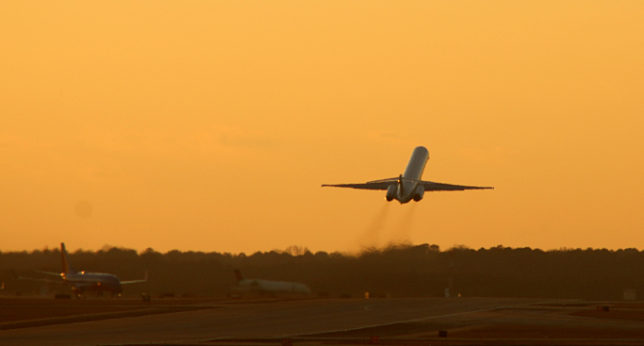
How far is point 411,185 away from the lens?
113 m

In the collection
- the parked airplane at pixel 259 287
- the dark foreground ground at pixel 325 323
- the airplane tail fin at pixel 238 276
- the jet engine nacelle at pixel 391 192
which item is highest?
the jet engine nacelle at pixel 391 192

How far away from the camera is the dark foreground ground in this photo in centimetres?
8181

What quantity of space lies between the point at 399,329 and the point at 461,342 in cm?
1390

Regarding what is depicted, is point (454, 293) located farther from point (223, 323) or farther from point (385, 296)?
point (223, 323)

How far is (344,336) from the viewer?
85250 millimetres

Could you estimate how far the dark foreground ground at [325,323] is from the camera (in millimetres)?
81812

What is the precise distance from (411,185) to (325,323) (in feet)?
65.2

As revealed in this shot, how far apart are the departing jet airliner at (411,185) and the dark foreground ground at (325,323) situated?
464 inches

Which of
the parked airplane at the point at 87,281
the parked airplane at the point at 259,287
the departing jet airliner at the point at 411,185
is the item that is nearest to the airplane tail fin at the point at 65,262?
the parked airplane at the point at 87,281

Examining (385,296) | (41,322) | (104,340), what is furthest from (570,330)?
(385,296)

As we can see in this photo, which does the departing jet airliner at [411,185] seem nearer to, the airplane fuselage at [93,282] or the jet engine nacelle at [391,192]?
the jet engine nacelle at [391,192]

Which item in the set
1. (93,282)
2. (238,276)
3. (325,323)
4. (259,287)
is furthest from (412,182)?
(93,282)

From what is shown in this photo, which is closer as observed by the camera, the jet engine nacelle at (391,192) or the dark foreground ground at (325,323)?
the dark foreground ground at (325,323)

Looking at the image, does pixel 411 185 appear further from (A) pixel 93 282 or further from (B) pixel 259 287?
(A) pixel 93 282
